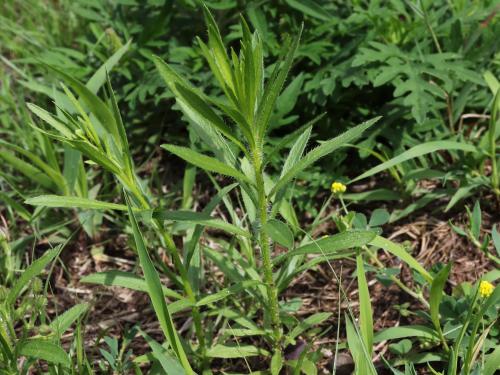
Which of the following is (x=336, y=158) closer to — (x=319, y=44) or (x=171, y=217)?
(x=319, y=44)

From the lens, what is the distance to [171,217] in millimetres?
2035

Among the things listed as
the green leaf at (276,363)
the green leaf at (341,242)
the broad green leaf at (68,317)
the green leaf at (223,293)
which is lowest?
the green leaf at (276,363)

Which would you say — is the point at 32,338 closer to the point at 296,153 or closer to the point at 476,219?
the point at 296,153

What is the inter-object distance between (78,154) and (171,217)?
1113mm

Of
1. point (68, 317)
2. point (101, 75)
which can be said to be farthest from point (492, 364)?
point (101, 75)

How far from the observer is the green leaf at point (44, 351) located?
201 cm

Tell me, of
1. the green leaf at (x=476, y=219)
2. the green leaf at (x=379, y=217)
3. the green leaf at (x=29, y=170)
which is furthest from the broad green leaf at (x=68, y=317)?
the green leaf at (x=476, y=219)

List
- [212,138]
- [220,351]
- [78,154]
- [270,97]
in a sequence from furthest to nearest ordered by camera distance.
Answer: [78,154] < [220,351] < [212,138] < [270,97]

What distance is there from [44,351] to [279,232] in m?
0.80

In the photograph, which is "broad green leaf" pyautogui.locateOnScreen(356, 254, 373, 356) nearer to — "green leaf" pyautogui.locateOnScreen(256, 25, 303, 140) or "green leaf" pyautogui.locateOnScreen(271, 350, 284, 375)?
"green leaf" pyautogui.locateOnScreen(271, 350, 284, 375)

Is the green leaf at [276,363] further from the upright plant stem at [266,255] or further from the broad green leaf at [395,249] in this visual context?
the broad green leaf at [395,249]

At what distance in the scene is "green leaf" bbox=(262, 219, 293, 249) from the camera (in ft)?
6.58

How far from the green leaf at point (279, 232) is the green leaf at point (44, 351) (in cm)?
72

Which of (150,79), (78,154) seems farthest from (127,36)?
(78,154)
